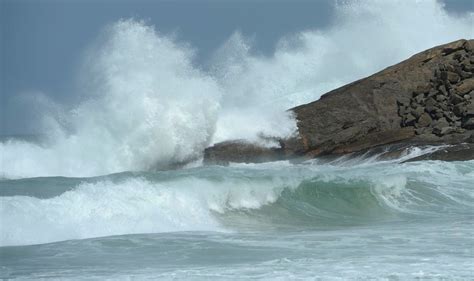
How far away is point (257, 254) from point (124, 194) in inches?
153

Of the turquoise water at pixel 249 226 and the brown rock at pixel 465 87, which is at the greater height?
the brown rock at pixel 465 87

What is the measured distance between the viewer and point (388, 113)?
20.0m

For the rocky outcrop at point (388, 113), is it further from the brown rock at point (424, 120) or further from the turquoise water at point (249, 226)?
the turquoise water at point (249, 226)

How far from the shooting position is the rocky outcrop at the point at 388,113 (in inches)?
758

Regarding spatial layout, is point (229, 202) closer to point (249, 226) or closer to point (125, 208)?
point (249, 226)

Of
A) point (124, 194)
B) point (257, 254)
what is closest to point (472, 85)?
Answer: point (124, 194)

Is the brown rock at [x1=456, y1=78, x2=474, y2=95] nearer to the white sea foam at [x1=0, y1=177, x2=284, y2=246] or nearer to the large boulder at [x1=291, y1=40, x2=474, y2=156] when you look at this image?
the large boulder at [x1=291, y1=40, x2=474, y2=156]

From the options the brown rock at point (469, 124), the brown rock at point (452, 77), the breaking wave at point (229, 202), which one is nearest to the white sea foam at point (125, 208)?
the breaking wave at point (229, 202)

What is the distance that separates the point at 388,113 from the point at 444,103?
1707 millimetres

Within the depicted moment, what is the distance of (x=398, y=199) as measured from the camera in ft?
41.8

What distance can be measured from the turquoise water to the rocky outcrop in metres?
3.53

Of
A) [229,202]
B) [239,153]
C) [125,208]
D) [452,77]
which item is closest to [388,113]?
[452,77]

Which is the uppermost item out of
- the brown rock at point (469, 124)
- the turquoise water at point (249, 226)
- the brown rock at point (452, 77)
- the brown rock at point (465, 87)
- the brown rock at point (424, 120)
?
the brown rock at point (452, 77)

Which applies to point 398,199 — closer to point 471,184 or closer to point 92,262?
point 471,184
